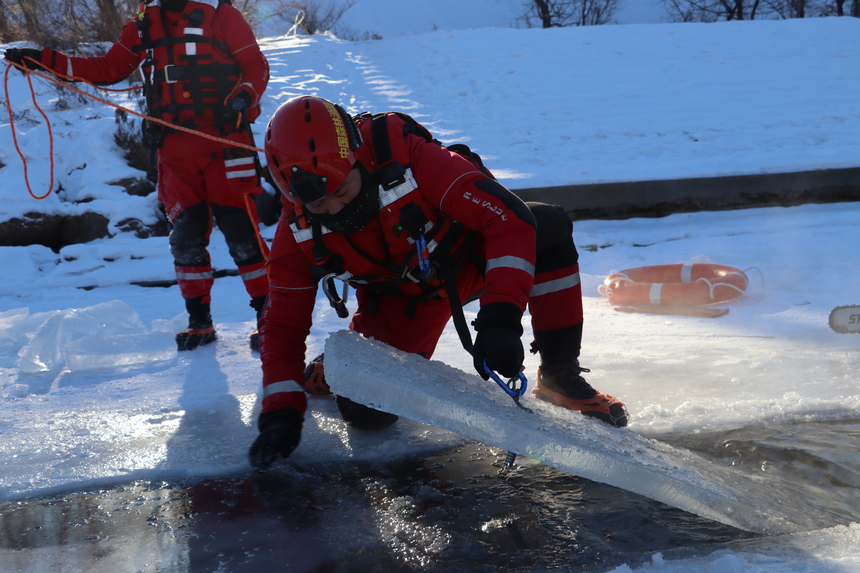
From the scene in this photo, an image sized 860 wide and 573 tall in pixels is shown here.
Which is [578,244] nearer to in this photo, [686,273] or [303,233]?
[686,273]

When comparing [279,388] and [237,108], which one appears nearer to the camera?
[279,388]

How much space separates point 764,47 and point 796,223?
731 cm

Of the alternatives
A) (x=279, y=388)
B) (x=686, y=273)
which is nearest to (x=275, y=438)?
(x=279, y=388)

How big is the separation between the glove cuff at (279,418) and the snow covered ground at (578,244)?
22 centimetres

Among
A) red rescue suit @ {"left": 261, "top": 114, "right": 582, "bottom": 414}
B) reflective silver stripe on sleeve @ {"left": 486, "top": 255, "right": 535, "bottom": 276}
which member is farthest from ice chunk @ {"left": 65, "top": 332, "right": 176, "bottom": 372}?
reflective silver stripe on sleeve @ {"left": 486, "top": 255, "right": 535, "bottom": 276}

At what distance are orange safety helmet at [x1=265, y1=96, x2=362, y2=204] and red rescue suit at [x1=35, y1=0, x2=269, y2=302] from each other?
147 centimetres

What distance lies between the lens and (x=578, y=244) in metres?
5.76

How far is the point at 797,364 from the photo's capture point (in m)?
2.77

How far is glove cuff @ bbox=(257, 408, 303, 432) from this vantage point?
1.98m

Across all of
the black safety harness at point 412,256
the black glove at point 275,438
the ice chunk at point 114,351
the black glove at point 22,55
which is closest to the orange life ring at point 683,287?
the black safety harness at point 412,256

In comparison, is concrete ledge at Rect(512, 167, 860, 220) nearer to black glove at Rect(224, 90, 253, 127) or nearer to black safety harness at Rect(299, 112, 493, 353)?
black glove at Rect(224, 90, 253, 127)

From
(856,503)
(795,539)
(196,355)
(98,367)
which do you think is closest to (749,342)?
(856,503)

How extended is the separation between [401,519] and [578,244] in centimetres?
439

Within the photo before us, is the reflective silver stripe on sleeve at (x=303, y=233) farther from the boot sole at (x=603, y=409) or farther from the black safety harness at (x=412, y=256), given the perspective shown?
the boot sole at (x=603, y=409)
